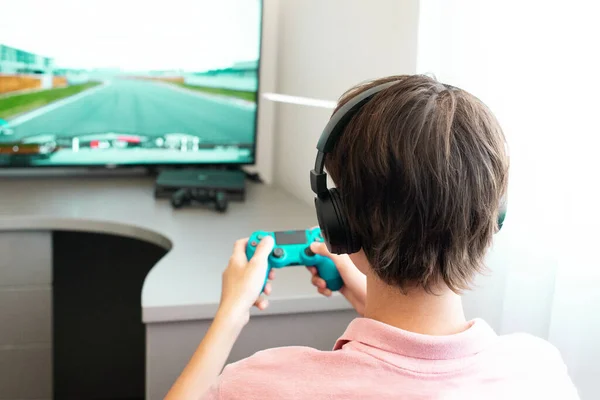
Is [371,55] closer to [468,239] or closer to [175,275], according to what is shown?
[175,275]

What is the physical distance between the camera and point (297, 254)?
103 cm

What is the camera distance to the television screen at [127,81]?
196 centimetres

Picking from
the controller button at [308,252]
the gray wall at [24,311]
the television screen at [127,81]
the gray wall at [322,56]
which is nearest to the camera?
the controller button at [308,252]

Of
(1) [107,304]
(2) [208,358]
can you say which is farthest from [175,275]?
(1) [107,304]

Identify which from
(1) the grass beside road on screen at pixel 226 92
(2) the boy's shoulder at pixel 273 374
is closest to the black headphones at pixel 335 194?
(2) the boy's shoulder at pixel 273 374

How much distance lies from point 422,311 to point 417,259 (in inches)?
A: 2.8

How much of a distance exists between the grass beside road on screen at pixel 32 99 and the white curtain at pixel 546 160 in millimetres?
1247

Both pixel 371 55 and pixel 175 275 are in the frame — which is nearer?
pixel 175 275

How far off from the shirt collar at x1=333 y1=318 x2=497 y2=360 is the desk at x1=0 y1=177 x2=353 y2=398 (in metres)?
0.53

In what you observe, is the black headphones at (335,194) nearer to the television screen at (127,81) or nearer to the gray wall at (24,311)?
the gray wall at (24,311)

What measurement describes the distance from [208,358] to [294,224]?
853 millimetres

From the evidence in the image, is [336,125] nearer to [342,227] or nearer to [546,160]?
[342,227]

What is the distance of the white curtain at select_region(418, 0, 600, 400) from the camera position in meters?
0.92

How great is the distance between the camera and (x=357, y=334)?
73 centimetres
